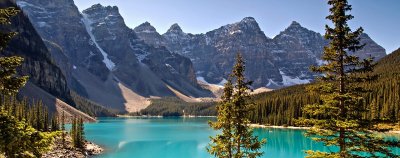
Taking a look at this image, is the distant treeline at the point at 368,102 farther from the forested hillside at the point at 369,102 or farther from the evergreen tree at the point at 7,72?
the evergreen tree at the point at 7,72

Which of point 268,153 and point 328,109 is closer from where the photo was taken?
point 328,109

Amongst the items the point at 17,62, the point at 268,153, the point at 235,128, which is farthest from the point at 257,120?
the point at 17,62

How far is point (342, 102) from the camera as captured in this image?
1872 centimetres

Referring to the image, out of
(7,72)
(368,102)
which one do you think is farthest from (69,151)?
(368,102)

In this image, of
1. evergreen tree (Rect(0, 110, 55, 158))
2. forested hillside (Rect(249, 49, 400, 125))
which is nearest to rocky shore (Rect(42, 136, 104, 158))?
forested hillside (Rect(249, 49, 400, 125))

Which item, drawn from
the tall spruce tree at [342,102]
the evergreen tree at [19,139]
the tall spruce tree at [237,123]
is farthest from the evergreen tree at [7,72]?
the tall spruce tree at [237,123]

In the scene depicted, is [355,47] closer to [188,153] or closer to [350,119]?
[350,119]

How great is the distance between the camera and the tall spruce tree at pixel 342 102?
58.0ft

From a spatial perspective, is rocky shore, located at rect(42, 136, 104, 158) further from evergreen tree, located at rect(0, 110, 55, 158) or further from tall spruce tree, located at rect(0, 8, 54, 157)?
evergreen tree, located at rect(0, 110, 55, 158)

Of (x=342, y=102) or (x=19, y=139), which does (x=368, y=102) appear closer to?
(x=342, y=102)

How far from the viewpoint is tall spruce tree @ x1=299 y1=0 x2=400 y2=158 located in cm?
1767

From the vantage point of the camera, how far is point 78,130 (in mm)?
Result: 79938

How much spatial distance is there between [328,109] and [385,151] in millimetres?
2986

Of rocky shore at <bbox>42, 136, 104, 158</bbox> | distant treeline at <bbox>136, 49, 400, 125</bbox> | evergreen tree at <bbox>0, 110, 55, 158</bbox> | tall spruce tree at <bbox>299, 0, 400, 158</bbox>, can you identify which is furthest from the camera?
distant treeline at <bbox>136, 49, 400, 125</bbox>
